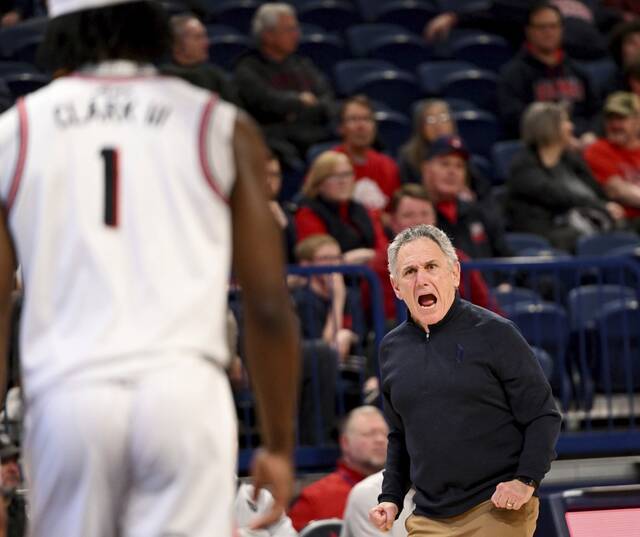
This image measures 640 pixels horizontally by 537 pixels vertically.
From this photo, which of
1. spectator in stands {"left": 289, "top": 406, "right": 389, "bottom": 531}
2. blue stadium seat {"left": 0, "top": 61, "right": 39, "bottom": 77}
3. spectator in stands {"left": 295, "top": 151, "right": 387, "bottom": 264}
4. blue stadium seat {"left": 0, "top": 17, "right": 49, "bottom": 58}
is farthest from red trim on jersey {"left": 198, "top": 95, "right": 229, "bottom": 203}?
blue stadium seat {"left": 0, "top": 17, "right": 49, "bottom": 58}

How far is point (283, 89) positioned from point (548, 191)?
2.02 m

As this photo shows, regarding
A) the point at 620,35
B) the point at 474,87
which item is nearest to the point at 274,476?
the point at 474,87

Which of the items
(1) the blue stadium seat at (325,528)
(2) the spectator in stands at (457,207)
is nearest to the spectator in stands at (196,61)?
(2) the spectator in stands at (457,207)

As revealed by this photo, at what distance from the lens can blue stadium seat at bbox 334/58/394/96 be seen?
1107 centimetres

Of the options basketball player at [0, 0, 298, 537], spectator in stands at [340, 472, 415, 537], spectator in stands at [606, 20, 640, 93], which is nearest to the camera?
basketball player at [0, 0, 298, 537]

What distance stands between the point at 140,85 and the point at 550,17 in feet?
28.0

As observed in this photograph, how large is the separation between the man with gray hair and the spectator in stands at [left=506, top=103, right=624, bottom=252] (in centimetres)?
452

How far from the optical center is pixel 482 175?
32.5 feet

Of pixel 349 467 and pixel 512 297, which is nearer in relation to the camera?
pixel 349 467

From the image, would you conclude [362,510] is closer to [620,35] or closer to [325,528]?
[325,528]

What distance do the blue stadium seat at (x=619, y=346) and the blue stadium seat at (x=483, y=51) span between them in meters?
4.40

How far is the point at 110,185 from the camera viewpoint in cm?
262

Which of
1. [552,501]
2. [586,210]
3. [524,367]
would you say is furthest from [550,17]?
[524,367]

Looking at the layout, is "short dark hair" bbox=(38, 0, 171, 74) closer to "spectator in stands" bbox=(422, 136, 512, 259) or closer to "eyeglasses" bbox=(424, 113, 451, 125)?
"spectator in stands" bbox=(422, 136, 512, 259)
